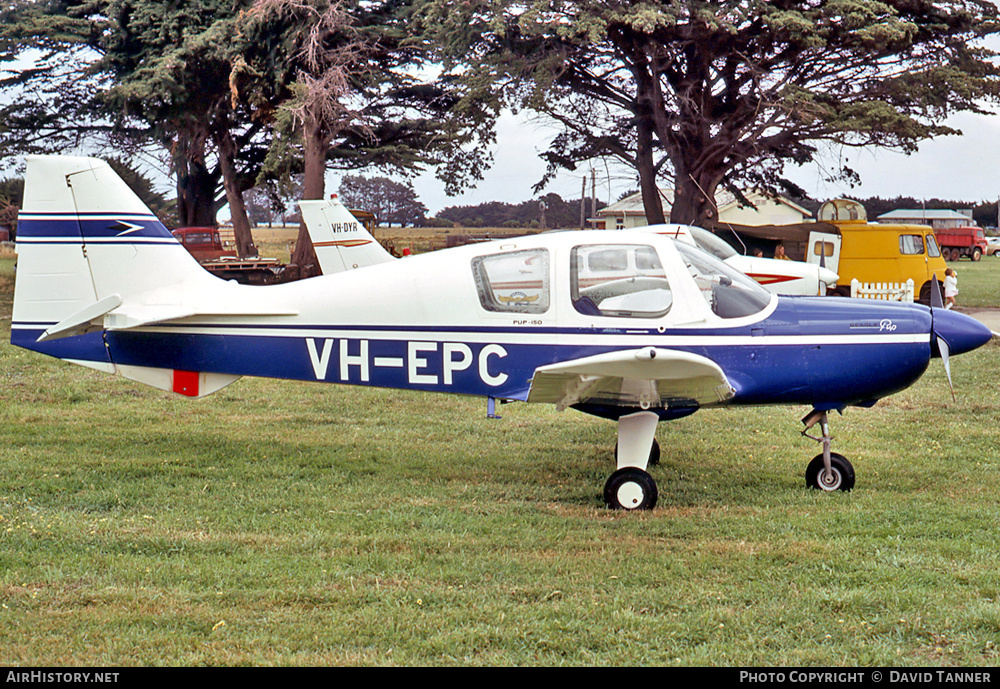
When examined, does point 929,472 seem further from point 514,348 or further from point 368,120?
point 368,120

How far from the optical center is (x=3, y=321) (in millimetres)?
19719

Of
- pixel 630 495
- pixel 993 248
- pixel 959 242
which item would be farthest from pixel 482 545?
pixel 993 248

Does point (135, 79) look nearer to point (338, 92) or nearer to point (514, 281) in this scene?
point (338, 92)

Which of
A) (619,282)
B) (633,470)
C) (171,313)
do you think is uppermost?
(619,282)

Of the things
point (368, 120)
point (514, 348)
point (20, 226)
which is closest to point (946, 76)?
point (368, 120)

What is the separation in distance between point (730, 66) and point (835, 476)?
2334 centimetres

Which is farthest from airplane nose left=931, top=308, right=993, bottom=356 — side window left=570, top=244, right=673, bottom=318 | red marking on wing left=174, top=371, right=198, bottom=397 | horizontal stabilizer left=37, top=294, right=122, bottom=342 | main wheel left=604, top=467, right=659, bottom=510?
horizontal stabilizer left=37, top=294, right=122, bottom=342

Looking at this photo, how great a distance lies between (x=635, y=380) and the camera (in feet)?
20.9

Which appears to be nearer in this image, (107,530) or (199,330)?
(107,530)

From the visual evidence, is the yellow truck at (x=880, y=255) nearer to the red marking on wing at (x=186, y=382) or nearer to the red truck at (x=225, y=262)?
the red truck at (x=225, y=262)

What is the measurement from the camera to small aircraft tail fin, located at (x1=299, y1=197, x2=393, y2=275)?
17.0m

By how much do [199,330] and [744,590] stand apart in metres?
4.59

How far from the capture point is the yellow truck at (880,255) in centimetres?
2350

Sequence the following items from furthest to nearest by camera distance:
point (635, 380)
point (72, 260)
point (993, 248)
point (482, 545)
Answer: point (993, 248), point (72, 260), point (635, 380), point (482, 545)
